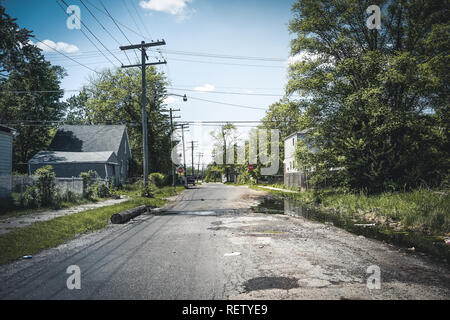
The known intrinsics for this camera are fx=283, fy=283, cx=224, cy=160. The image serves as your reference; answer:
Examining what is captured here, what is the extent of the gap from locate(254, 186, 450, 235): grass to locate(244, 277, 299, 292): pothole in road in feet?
21.2

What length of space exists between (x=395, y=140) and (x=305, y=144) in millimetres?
4922

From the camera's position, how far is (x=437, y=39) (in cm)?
1391

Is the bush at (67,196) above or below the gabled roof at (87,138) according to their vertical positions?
below

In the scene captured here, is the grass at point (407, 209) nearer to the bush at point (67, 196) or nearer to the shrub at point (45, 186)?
the bush at point (67, 196)

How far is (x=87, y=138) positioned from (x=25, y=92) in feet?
35.1

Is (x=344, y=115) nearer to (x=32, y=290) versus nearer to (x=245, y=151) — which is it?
(x=32, y=290)

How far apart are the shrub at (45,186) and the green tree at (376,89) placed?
13708 millimetres

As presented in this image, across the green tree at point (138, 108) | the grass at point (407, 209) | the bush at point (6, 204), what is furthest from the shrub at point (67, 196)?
the green tree at point (138, 108)

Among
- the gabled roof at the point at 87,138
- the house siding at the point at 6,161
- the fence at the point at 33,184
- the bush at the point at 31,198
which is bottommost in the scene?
the bush at the point at 31,198

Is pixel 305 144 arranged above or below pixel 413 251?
above

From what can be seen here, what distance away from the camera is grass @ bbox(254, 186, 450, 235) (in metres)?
8.70

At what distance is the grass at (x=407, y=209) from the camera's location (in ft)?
28.6

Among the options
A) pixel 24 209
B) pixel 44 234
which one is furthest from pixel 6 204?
pixel 44 234

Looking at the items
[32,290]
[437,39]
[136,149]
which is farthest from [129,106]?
[32,290]
